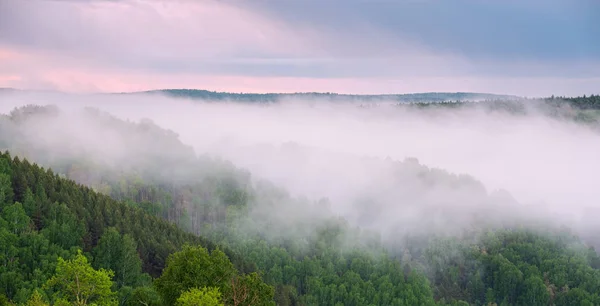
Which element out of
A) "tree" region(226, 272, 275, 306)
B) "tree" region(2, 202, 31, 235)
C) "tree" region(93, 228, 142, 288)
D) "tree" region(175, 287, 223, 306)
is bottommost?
"tree" region(93, 228, 142, 288)

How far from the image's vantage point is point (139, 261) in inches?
4764

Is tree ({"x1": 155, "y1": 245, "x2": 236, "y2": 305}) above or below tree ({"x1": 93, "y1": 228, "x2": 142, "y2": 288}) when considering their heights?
above

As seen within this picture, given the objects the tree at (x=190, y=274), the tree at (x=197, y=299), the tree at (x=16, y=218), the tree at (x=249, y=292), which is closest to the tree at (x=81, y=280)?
the tree at (x=190, y=274)

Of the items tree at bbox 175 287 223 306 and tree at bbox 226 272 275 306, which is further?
tree at bbox 226 272 275 306

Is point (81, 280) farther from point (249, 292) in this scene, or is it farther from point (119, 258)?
point (119, 258)

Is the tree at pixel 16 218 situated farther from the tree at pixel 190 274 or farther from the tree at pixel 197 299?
the tree at pixel 197 299

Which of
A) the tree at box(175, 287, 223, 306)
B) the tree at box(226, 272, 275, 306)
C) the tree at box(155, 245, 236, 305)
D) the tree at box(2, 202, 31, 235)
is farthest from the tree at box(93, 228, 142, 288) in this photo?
the tree at box(175, 287, 223, 306)

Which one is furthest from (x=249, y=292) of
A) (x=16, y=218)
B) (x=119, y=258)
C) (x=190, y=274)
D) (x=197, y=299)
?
(x=16, y=218)

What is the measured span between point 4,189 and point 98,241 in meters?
22.7

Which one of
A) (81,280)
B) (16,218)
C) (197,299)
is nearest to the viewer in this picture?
(197,299)

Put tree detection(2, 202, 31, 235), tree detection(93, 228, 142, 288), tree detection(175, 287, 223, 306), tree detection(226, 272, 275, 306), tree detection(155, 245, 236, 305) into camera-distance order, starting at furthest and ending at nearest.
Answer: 1. tree detection(2, 202, 31, 235)
2. tree detection(93, 228, 142, 288)
3. tree detection(155, 245, 236, 305)
4. tree detection(226, 272, 275, 306)
5. tree detection(175, 287, 223, 306)

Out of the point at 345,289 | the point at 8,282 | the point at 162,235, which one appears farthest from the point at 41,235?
the point at 345,289

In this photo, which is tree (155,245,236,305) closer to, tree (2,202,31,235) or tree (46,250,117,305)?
tree (46,250,117,305)

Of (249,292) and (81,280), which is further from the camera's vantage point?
(249,292)
